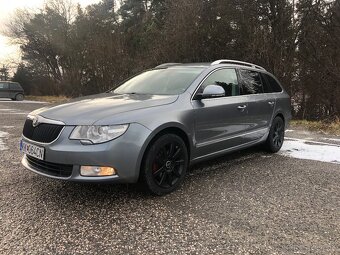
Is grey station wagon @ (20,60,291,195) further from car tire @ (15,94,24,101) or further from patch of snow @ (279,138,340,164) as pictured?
car tire @ (15,94,24,101)

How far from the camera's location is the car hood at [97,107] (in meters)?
3.75

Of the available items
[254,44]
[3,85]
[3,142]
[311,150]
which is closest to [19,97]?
[3,85]

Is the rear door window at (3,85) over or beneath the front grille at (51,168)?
over

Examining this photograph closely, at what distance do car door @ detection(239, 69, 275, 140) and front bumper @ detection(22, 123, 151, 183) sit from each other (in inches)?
95.0

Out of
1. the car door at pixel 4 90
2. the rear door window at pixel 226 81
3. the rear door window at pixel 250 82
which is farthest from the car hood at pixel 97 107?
the car door at pixel 4 90

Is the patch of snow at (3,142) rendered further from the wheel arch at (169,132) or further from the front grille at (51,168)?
the wheel arch at (169,132)

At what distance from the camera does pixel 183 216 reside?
12.1 ft

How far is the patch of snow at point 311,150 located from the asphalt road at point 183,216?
1107mm

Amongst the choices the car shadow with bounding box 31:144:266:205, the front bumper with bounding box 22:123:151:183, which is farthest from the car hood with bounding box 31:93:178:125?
the car shadow with bounding box 31:144:266:205

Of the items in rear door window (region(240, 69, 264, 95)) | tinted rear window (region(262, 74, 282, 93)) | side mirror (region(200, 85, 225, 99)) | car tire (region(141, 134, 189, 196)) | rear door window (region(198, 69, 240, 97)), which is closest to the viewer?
car tire (region(141, 134, 189, 196))

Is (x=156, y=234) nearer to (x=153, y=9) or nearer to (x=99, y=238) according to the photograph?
(x=99, y=238)

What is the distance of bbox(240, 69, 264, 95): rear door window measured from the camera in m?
5.68

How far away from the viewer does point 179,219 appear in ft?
11.9

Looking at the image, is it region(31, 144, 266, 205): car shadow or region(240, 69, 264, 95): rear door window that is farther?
region(240, 69, 264, 95): rear door window
